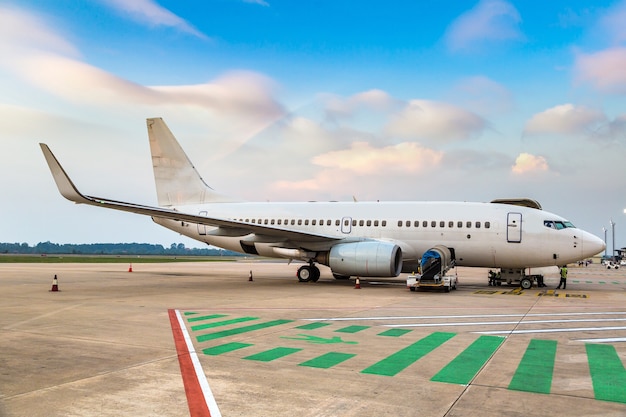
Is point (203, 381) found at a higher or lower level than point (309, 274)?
lower

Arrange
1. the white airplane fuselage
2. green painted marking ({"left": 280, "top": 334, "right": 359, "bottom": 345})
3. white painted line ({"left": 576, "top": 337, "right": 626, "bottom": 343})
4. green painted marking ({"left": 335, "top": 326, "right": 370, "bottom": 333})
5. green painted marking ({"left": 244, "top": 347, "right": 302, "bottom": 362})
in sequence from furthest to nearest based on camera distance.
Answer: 1. the white airplane fuselage
2. green painted marking ({"left": 335, "top": 326, "right": 370, "bottom": 333})
3. white painted line ({"left": 576, "top": 337, "right": 626, "bottom": 343})
4. green painted marking ({"left": 280, "top": 334, "right": 359, "bottom": 345})
5. green painted marking ({"left": 244, "top": 347, "right": 302, "bottom": 362})

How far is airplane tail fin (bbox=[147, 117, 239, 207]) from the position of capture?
28.6m

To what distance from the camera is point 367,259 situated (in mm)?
20406

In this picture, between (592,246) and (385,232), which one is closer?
(592,246)

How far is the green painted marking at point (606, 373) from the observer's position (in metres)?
5.65

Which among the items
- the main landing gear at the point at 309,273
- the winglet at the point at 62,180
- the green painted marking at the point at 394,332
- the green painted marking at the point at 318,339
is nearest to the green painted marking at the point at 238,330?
the green painted marking at the point at 318,339

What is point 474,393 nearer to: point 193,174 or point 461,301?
point 461,301

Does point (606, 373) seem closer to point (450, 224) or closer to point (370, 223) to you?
point (450, 224)

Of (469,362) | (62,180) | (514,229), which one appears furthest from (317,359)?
(514,229)

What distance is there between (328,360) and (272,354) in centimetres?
90

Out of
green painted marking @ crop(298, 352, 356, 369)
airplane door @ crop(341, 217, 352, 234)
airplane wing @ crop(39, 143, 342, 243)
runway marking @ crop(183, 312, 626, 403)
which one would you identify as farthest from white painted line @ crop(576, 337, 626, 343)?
airplane door @ crop(341, 217, 352, 234)

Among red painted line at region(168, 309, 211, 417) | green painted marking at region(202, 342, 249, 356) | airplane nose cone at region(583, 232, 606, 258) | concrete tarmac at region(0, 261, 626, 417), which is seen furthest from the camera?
airplane nose cone at region(583, 232, 606, 258)

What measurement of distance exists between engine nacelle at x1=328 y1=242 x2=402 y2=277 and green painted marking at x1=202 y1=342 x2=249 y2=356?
40.7 ft

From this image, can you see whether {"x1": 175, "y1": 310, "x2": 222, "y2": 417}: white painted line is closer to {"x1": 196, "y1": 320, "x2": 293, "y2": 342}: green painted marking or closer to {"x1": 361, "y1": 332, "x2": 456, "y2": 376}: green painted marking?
{"x1": 196, "y1": 320, "x2": 293, "y2": 342}: green painted marking
